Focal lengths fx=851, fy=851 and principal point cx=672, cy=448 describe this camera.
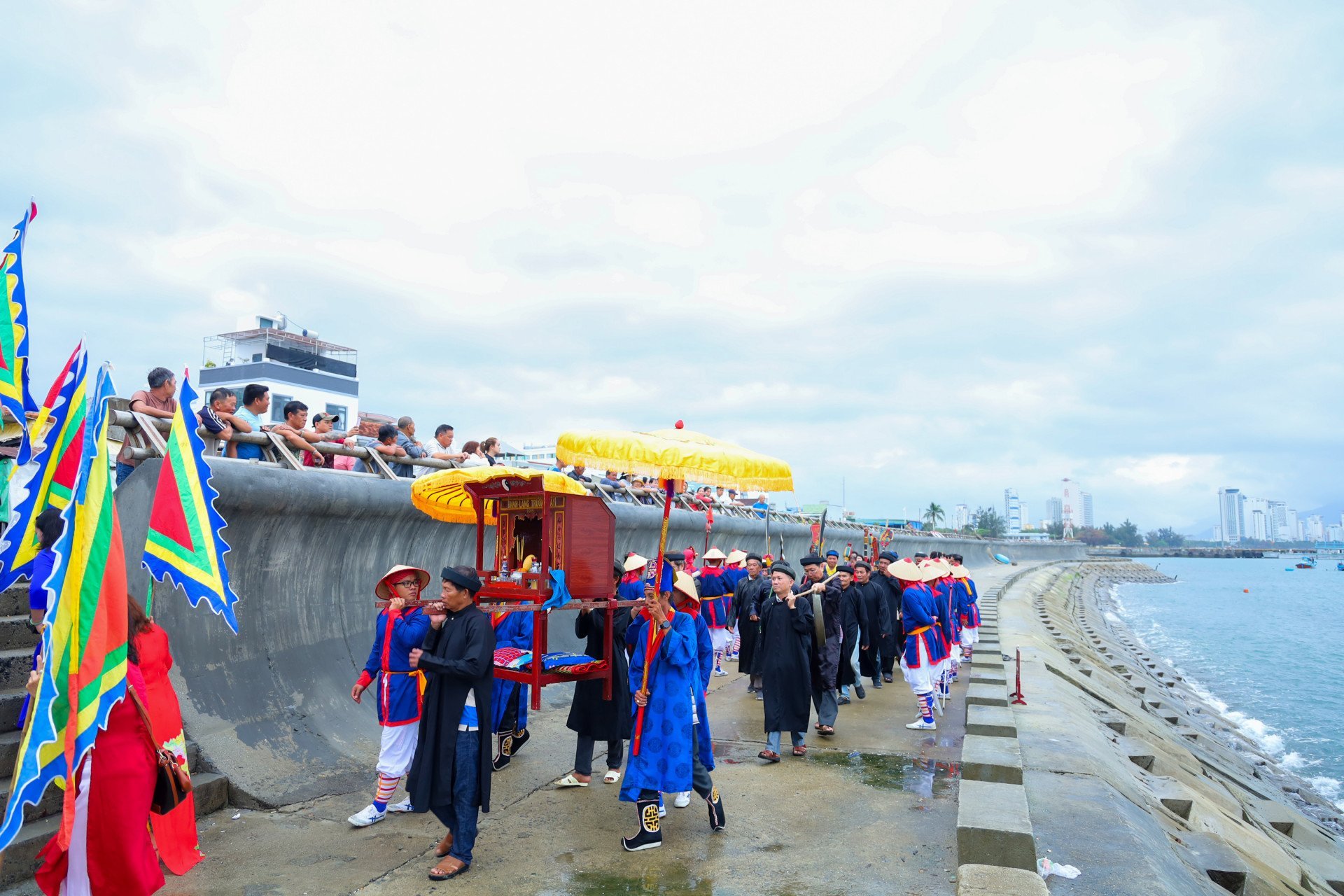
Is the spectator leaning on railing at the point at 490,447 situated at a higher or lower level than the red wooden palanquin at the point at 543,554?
higher

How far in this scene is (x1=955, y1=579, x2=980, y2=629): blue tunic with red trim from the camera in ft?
43.6

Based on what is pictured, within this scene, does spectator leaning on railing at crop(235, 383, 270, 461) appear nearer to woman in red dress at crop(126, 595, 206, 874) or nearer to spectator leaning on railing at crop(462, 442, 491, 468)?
spectator leaning on railing at crop(462, 442, 491, 468)

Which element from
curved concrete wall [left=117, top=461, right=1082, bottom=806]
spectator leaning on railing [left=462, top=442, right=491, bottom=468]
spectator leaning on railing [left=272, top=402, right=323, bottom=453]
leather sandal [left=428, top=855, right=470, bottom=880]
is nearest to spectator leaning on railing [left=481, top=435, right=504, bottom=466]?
spectator leaning on railing [left=462, top=442, right=491, bottom=468]

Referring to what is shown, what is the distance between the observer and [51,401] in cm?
404

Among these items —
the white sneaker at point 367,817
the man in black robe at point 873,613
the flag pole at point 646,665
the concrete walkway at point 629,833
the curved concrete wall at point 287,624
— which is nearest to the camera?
the concrete walkway at point 629,833

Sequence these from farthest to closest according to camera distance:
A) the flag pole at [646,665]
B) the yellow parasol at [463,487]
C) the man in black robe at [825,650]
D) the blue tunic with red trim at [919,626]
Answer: the blue tunic with red trim at [919,626] < the man in black robe at [825,650] < the yellow parasol at [463,487] < the flag pole at [646,665]

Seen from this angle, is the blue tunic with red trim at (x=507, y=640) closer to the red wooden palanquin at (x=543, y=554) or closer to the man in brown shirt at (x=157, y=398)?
the red wooden palanquin at (x=543, y=554)

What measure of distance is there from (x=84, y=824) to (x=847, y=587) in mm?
8777

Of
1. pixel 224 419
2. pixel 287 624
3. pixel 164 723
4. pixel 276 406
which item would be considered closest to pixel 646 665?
pixel 164 723

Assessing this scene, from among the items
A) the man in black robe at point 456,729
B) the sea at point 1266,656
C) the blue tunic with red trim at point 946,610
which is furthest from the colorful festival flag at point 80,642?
the sea at point 1266,656

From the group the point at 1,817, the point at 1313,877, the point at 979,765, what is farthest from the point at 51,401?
the point at 1313,877

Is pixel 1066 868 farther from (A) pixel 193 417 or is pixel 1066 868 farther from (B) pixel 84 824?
(A) pixel 193 417

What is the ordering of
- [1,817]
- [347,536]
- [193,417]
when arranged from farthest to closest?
[347,536]
[1,817]
[193,417]

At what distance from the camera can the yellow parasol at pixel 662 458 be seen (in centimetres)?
618
